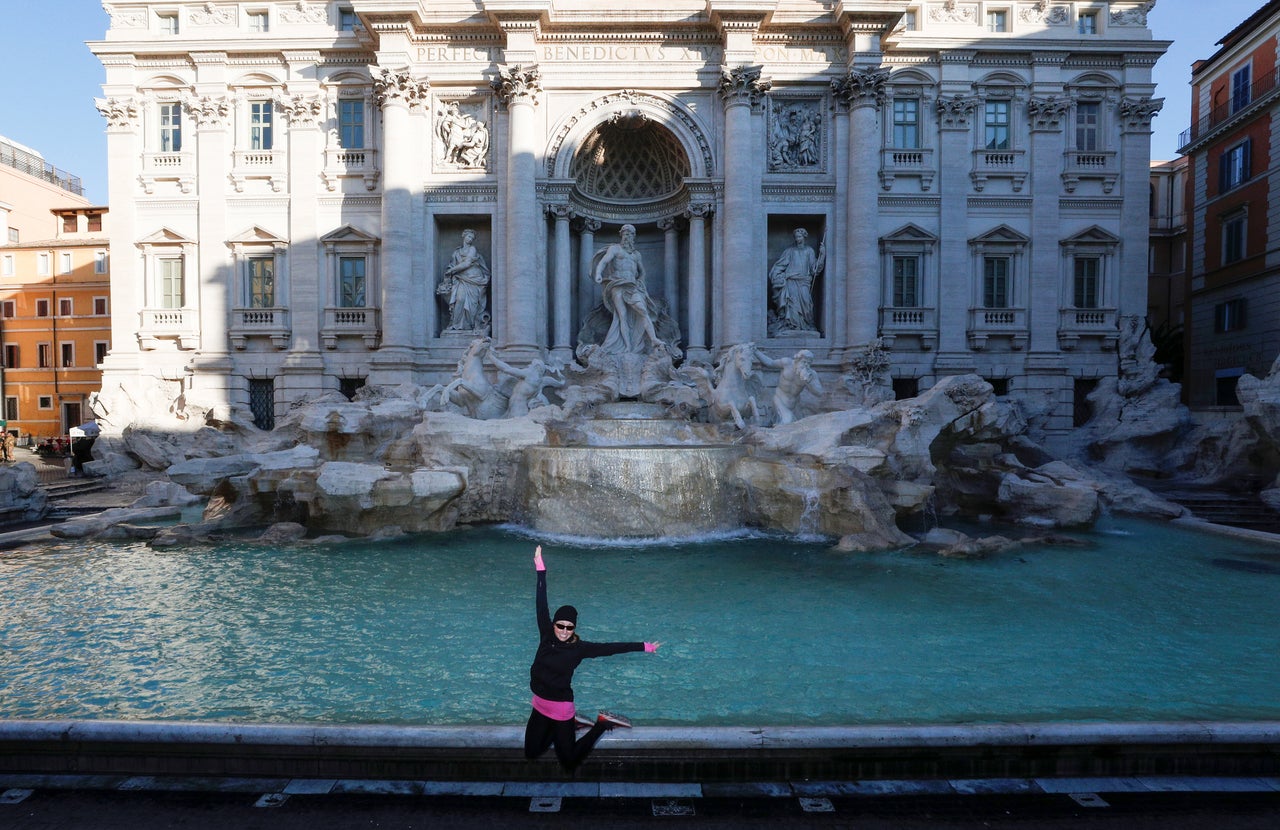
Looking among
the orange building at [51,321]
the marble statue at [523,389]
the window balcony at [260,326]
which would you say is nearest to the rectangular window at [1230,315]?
the marble statue at [523,389]

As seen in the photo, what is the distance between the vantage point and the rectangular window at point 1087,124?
65.8 ft

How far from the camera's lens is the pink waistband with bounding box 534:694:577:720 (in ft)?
11.8

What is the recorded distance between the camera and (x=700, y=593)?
7727 mm

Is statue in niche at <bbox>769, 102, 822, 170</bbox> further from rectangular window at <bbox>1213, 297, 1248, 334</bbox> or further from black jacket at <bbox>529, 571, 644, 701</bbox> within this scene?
black jacket at <bbox>529, 571, 644, 701</bbox>

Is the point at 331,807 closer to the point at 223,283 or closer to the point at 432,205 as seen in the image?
the point at 432,205

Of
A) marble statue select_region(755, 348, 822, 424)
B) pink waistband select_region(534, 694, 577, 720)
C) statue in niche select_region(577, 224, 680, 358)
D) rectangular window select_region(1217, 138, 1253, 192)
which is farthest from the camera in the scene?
rectangular window select_region(1217, 138, 1253, 192)

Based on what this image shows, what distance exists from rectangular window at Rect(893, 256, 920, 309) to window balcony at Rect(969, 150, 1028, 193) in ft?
9.53

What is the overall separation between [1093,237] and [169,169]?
91.2 ft

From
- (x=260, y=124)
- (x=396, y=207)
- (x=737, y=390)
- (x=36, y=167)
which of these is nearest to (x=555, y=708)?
(x=737, y=390)

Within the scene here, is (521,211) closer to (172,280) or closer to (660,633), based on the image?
(172,280)

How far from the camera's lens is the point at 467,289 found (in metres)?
19.3

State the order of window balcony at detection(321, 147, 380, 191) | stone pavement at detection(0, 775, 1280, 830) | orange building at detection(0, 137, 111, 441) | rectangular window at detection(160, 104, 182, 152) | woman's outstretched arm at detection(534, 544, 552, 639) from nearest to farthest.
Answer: stone pavement at detection(0, 775, 1280, 830), woman's outstretched arm at detection(534, 544, 552, 639), window balcony at detection(321, 147, 380, 191), rectangular window at detection(160, 104, 182, 152), orange building at detection(0, 137, 111, 441)

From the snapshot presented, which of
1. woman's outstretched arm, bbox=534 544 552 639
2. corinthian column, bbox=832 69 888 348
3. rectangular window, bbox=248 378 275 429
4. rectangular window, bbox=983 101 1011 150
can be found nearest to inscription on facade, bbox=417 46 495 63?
corinthian column, bbox=832 69 888 348

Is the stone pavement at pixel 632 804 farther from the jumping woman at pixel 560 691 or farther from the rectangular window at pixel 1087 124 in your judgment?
the rectangular window at pixel 1087 124
